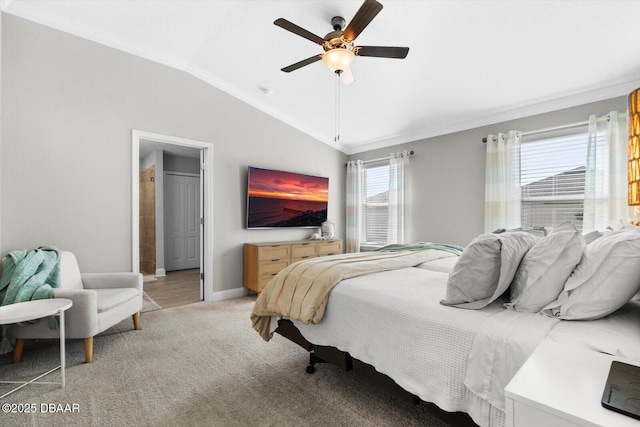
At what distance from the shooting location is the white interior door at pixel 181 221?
625cm

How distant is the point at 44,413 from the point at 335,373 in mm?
1744

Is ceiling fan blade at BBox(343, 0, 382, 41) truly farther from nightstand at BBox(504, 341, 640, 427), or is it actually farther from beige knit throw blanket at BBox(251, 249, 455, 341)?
nightstand at BBox(504, 341, 640, 427)

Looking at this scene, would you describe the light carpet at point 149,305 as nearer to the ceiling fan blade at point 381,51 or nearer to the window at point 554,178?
the ceiling fan blade at point 381,51

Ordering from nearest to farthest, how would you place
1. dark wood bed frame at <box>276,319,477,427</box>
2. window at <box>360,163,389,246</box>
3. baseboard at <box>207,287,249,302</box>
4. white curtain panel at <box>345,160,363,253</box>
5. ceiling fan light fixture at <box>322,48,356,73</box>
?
dark wood bed frame at <box>276,319,477,427</box> → ceiling fan light fixture at <box>322,48,356,73</box> → baseboard at <box>207,287,249,302</box> → window at <box>360,163,389,246</box> → white curtain panel at <box>345,160,363,253</box>

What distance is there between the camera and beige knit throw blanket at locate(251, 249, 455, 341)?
189 cm

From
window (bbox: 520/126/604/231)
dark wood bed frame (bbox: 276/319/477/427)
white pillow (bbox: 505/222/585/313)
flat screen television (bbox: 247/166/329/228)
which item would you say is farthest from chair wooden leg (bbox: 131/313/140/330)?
window (bbox: 520/126/604/231)

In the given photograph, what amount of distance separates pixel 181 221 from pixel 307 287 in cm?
528

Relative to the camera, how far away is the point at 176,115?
12.5 ft

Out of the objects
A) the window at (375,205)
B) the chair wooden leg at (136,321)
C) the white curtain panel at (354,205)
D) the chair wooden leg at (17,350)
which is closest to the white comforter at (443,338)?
the chair wooden leg at (136,321)

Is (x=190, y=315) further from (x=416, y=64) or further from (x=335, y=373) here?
(x=416, y=64)

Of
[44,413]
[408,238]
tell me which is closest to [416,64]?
[408,238]

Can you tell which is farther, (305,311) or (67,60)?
(67,60)

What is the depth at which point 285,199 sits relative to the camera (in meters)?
4.80

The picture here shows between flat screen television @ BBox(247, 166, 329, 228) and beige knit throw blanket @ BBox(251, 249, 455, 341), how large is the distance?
7.40 feet
